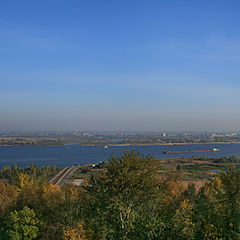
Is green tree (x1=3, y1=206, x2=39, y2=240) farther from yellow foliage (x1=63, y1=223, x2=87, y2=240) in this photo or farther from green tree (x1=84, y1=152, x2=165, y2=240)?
yellow foliage (x1=63, y1=223, x2=87, y2=240)

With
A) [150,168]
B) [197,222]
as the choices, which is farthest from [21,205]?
[197,222]

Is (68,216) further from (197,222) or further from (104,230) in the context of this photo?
(197,222)

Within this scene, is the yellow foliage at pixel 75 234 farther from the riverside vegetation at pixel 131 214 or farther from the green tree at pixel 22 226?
the green tree at pixel 22 226

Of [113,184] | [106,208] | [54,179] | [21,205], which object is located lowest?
[54,179]

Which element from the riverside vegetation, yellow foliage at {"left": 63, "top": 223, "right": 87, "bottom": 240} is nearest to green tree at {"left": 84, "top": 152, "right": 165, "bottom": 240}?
the riverside vegetation

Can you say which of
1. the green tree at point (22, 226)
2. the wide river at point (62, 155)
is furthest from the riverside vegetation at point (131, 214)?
the wide river at point (62, 155)

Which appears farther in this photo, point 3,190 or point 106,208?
point 3,190

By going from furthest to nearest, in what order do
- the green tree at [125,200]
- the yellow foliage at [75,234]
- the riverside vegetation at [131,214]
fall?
the green tree at [125,200] → the riverside vegetation at [131,214] → the yellow foliage at [75,234]

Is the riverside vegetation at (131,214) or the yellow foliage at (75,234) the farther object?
the riverside vegetation at (131,214)

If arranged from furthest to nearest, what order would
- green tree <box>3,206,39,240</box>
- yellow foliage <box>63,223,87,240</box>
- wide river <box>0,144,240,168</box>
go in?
wide river <box>0,144,240,168</box> < green tree <box>3,206,39,240</box> < yellow foliage <box>63,223,87,240</box>

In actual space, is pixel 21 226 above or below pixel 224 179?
below

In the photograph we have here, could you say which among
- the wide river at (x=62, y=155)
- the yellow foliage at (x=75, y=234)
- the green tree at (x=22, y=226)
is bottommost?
the wide river at (x=62, y=155)
